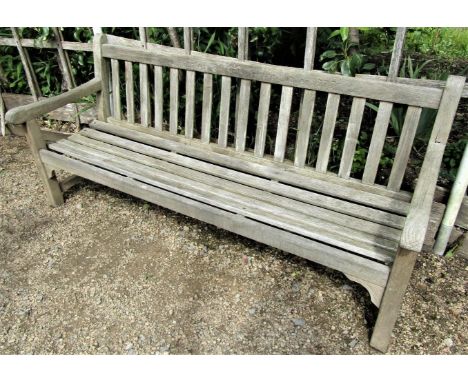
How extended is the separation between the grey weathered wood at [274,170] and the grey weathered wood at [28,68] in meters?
1.29

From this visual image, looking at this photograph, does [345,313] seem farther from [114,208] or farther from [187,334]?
[114,208]

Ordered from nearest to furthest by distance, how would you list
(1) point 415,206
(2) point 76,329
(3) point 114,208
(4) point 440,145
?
(1) point 415,206 < (4) point 440,145 < (2) point 76,329 < (3) point 114,208

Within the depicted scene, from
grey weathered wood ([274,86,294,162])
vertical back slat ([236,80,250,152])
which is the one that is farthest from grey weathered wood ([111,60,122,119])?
grey weathered wood ([274,86,294,162])

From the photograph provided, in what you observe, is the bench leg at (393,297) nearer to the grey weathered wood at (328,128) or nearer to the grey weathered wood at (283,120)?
the grey weathered wood at (328,128)

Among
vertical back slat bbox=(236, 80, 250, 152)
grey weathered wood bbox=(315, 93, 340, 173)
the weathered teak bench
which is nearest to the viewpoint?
the weathered teak bench

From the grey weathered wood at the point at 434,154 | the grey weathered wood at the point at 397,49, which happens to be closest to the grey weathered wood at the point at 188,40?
the grey weathered wood at the point at 397,49

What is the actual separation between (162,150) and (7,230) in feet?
4.04

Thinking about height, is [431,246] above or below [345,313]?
above

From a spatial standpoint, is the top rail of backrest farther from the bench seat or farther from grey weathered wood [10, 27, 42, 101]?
grey weathered wood [10, 27, 42, 101]

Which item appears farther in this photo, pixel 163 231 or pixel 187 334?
pixel 163 231

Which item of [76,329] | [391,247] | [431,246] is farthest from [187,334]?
[431,246]

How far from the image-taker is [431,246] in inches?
100

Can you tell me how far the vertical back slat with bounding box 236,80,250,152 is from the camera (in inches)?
98.7

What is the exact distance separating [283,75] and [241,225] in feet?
2.94
